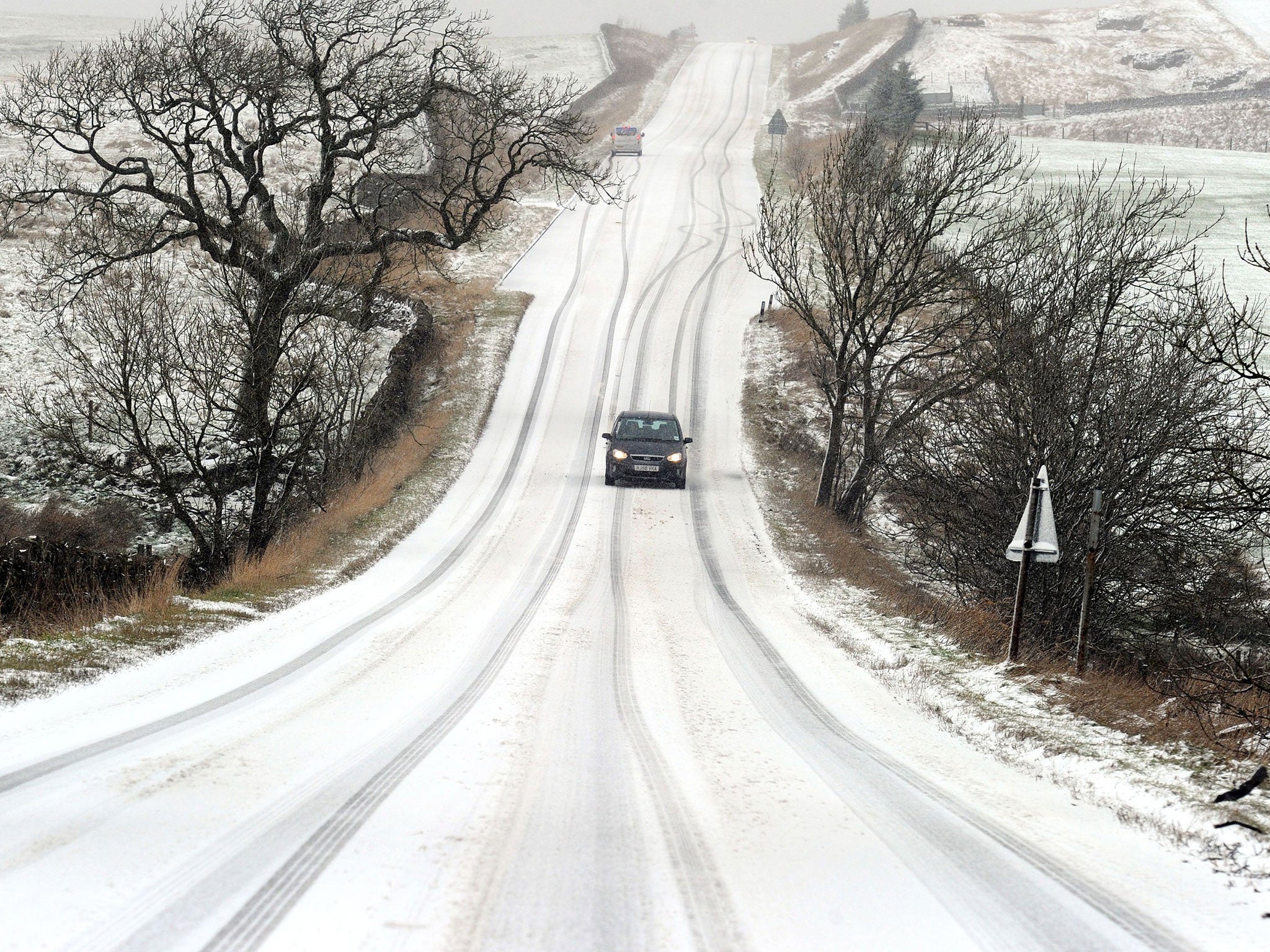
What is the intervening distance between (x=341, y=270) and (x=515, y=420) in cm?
A: 789

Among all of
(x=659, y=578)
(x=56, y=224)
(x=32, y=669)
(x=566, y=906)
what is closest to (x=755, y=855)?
(x=566, y=906)

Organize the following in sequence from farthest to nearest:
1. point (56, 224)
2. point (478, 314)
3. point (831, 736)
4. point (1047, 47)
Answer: point (1047, 47), point (478, 314), point (56, 224), point (831, 736)

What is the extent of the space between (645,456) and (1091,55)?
9071 cm

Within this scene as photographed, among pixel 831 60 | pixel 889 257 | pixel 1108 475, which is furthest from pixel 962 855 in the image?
pixel 831 60

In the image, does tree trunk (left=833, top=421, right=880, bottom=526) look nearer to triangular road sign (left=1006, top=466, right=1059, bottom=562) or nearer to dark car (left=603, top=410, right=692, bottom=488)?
dark car (left=603, top=410, right=692, bottom=488)

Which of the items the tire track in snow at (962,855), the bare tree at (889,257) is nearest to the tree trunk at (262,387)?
the bare tree at (889,257)

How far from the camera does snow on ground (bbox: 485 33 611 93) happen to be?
83188 mm

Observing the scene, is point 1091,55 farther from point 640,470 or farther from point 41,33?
point 41,33

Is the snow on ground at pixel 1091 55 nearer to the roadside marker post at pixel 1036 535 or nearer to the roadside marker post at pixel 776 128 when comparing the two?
the roadside marker post at pixel 776 128

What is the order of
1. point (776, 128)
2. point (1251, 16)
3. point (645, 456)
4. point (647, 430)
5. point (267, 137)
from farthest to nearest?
point (1251, 16)
point (776, 128)
point (647, 430)
point (645, 456)
point (267, 137)

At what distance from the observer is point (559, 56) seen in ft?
305

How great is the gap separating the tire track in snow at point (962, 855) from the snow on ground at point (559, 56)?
75.5 metres

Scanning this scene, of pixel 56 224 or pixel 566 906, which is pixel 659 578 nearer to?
pixel 566 906

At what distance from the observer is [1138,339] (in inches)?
615
